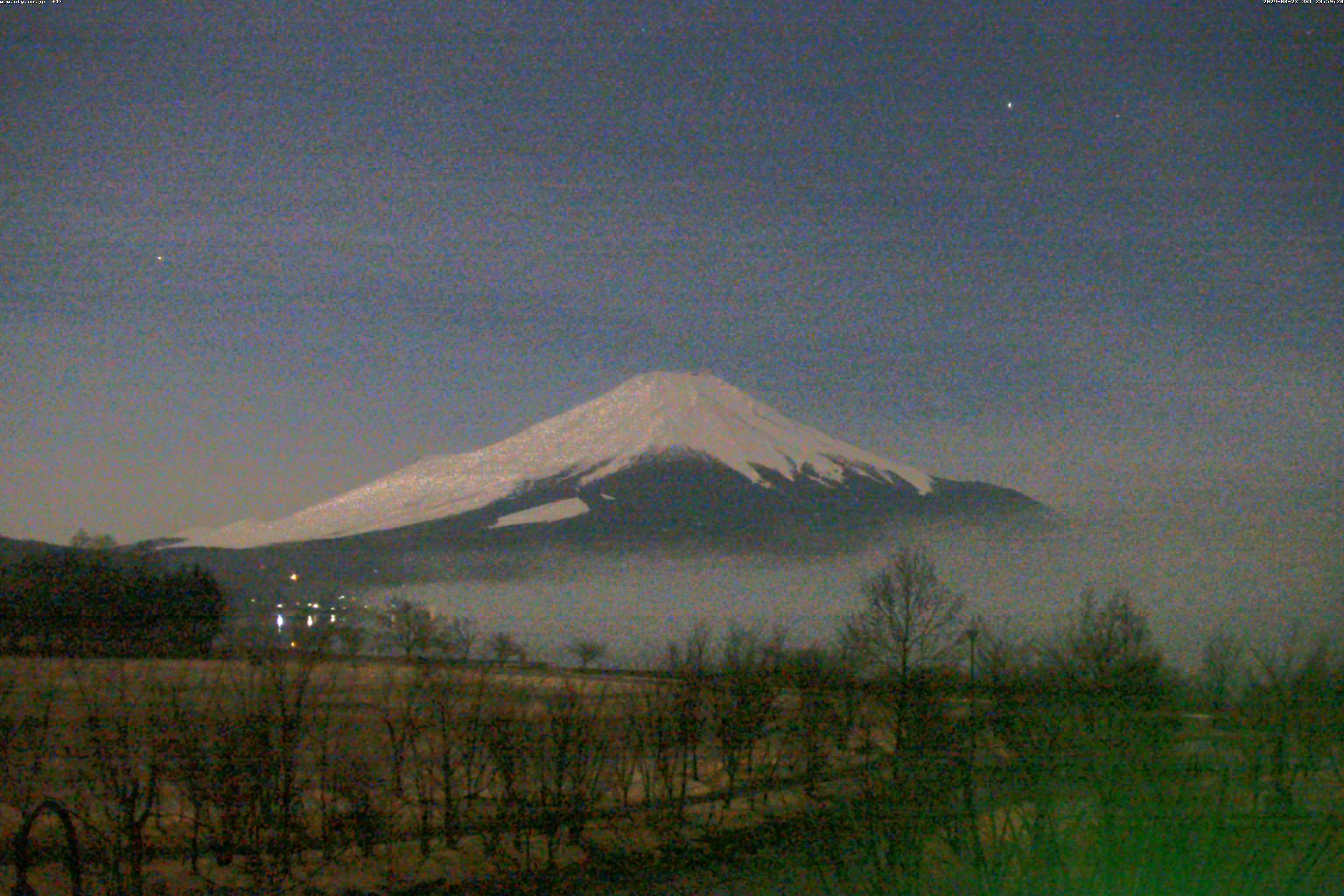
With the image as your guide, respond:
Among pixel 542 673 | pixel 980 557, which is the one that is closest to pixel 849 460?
pixel 980 557

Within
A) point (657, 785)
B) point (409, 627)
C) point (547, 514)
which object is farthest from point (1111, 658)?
point (547, 514)

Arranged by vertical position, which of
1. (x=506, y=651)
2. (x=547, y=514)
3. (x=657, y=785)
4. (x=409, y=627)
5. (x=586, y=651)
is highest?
(x=547, y=514)

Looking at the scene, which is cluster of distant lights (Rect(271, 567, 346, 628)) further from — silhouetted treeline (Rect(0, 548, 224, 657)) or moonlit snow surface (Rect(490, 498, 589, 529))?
moonlit snow surface (Rect(490, 498, 589, 529))

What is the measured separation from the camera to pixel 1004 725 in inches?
507

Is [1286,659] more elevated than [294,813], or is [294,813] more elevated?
[1286,659]

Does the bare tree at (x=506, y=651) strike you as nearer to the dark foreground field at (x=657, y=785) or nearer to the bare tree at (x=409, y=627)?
the dark foreground field at (x=657, y=785)

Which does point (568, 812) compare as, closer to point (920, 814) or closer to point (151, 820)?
point (151, 820)

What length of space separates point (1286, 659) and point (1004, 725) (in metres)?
4.33

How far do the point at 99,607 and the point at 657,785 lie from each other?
2254 centimetres

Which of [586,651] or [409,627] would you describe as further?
[586,651]

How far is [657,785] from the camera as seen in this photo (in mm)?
20891

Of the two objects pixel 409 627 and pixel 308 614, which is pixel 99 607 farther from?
pixel 409 627

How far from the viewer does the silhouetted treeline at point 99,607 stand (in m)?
29.4

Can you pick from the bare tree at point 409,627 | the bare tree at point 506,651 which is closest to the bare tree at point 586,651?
the bare tree at point 409,627
